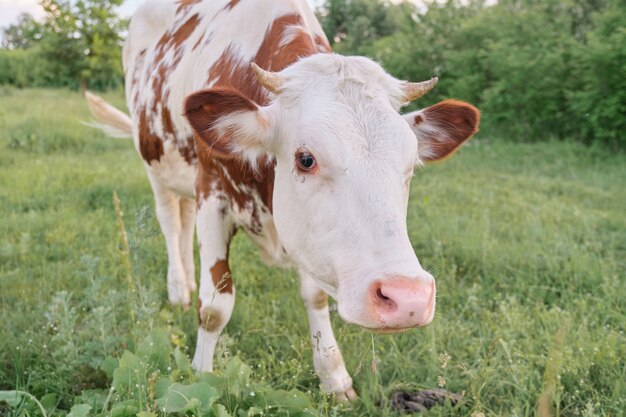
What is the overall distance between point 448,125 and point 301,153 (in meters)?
0.73

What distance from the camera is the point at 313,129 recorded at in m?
1.78

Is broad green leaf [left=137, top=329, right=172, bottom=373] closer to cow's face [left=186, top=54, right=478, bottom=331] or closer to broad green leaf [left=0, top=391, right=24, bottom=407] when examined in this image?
broad green leaf [left=0, top=391, right=24, bottom=407]

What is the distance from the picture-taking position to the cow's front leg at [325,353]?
247 cm

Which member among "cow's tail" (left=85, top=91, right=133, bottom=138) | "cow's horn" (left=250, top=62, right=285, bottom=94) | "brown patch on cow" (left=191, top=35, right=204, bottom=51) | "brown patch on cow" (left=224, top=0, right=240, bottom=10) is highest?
"brown patch on cow" (left=224, top=0, right=240, bottom=10)

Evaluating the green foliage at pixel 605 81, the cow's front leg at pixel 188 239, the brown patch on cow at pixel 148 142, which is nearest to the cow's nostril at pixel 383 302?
the brown patch on cow at pixel 148 142

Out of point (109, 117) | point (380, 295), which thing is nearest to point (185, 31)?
point (109, 117)

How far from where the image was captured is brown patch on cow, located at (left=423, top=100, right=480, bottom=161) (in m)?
2.18

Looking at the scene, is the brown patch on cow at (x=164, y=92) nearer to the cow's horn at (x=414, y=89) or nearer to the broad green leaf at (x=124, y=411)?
the cow's horn at (x=414, y=89)

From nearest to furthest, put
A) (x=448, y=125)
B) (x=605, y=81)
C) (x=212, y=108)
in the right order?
(x=212, y=108), (x=448, y=125), (x=605, y=81)

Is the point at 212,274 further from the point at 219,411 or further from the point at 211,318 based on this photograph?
the point at 219,411

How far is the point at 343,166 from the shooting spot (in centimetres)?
170

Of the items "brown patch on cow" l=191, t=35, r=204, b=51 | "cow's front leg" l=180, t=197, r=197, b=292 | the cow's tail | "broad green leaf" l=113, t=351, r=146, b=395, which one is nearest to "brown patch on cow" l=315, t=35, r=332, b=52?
"brown patch on cow" l=191, t=35, r=204, b=51

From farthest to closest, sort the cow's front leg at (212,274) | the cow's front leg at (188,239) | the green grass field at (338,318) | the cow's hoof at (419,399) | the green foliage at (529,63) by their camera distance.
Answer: the green foliage at (529,63) < the cow's front leg at (188,239) < the cow's front leg at (212,274) < the cow's hoof at (419,399) < the green grass field at (338,318)

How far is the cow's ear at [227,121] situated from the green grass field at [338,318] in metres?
0.69
